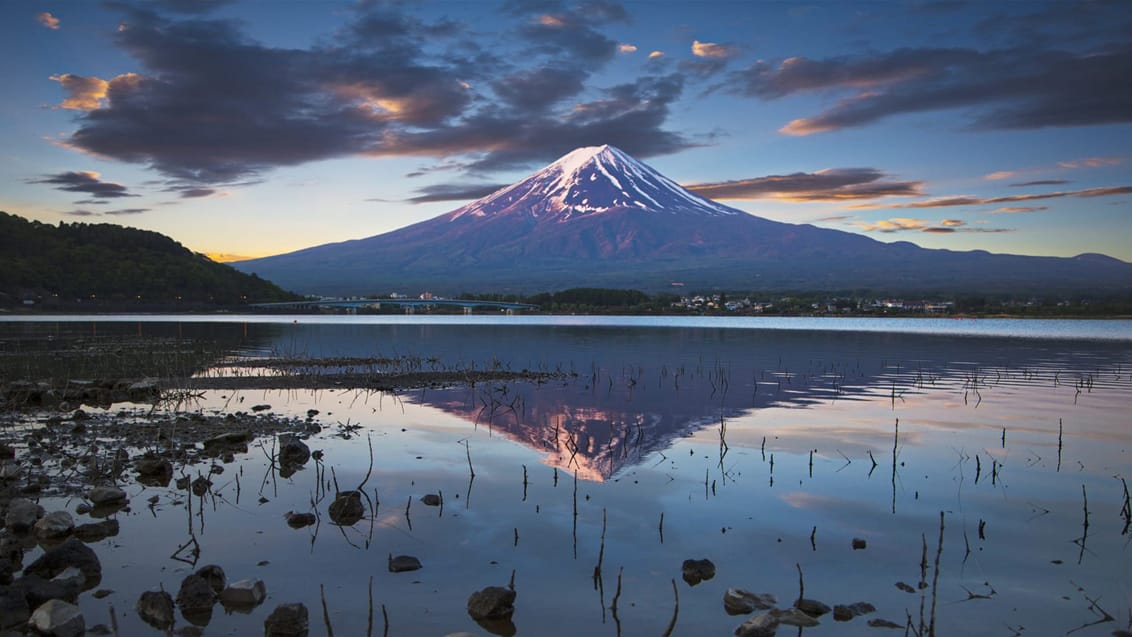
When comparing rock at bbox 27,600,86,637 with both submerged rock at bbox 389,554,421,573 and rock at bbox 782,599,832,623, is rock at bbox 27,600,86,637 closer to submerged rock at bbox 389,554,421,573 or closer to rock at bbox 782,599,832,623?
submerged rock at bbox 389,554,421,573

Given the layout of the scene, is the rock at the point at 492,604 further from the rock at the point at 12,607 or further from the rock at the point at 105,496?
the rock at the point at 105,496

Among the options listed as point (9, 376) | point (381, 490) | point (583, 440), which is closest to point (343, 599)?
point (381, 490)

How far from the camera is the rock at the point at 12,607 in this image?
6.83 meters

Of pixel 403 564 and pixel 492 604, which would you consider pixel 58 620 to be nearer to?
pixel 403 564

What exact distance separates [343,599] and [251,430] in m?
9.68

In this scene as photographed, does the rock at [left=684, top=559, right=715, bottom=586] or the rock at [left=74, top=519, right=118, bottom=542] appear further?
the rock at [left=74, top=519, right=118, bottom=542]

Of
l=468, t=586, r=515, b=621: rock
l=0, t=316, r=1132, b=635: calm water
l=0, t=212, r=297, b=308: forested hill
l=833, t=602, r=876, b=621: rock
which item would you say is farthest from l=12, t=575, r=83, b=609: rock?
l=0, t=212, r=297, b=308: forested hill

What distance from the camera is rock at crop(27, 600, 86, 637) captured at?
6660mm

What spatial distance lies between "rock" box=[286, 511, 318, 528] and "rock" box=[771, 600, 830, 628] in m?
5.94

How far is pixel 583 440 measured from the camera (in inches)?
675

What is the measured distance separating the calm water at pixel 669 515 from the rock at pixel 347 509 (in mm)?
229

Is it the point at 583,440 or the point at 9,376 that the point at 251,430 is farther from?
the point at 9,376

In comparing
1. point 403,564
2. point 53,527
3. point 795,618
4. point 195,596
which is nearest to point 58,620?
point 195,596

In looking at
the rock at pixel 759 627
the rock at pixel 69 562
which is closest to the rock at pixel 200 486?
the rock at pixel 69 562
